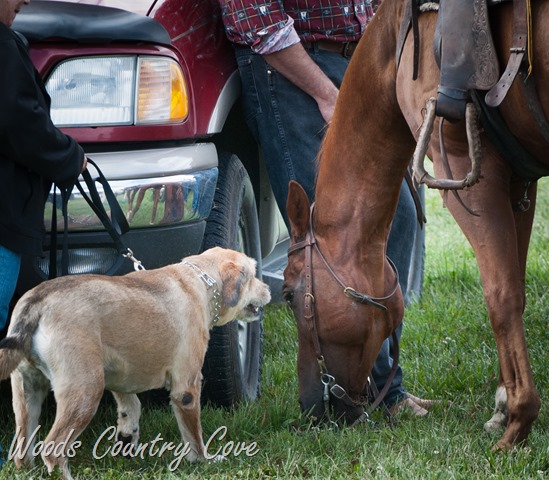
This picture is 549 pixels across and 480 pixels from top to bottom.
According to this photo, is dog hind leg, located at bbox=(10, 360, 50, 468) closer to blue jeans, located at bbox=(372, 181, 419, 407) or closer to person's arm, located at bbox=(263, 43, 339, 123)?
blue jeans, located at bbox=(372, 181, 419, 407)

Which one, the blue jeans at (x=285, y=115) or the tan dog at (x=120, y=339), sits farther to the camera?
the blue jeans at (x=285, y=115)

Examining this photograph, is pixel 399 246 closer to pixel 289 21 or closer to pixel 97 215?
pixel 289 21

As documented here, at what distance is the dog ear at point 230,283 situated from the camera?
162 inches

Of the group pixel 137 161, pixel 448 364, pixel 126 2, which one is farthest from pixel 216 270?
pixel 448 364

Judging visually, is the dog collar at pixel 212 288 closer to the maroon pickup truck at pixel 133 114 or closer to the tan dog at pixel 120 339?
the tan dog at pixel 120 339

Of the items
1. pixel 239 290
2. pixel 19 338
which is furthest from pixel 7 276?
pixel 239 290

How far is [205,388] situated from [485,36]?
213 cm

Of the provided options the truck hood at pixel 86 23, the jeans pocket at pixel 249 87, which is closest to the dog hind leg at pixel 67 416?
the truck hood at pixel 86 23

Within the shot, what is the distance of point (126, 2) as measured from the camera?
4246 millimetres

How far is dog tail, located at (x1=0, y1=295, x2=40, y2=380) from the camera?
3373 millimetres

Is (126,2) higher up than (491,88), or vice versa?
(126,2)

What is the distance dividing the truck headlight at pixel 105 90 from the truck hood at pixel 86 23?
96 millimetres

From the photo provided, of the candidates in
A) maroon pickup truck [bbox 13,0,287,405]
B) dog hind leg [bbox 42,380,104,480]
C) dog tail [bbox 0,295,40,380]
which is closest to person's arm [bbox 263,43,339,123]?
maroon pickup truck [bbox 13,0,287,405]

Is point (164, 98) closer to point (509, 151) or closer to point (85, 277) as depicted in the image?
point (85, 277)
